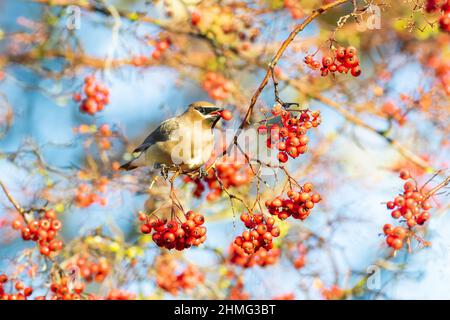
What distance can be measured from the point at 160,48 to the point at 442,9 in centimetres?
392

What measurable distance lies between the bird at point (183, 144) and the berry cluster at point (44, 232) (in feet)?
2.49

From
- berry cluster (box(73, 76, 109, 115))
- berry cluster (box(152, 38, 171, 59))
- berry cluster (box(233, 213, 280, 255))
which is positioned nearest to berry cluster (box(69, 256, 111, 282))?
berry cluster (box(73, 76, 109, 115))

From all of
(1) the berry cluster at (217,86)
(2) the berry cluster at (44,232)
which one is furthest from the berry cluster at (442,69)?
(2) the berry cluster at (44,232)

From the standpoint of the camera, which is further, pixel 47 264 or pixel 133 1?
pixel 133 1

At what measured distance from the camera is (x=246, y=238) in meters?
2.81

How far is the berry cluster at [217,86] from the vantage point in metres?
5.87

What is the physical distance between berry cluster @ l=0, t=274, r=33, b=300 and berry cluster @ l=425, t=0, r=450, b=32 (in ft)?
9.86

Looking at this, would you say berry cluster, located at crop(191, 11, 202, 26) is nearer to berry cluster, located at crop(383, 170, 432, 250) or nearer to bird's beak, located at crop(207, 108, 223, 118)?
bird's beak, located at crop(207, 108, 223, 118)

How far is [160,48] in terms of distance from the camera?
242 inches

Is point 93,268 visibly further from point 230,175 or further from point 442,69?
point 442,69
